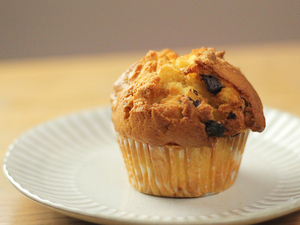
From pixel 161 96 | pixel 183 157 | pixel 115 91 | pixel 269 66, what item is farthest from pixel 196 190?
pixel 269 66

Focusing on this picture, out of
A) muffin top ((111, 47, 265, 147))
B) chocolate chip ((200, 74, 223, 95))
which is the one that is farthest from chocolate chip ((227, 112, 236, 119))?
chocolate chip ((200, 74, 223, 95))

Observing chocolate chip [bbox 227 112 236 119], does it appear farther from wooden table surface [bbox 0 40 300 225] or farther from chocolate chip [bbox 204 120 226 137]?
wooden table surface [bbox 0 40 300 225]

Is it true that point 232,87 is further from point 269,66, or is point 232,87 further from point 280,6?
point 280,6

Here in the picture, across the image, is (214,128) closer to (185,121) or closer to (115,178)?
(185,121)

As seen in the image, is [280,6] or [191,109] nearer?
[191,109]

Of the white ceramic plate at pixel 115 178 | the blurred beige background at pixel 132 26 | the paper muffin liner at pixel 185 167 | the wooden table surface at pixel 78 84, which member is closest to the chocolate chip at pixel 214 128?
the paper muffin liner at pixel 185 167
